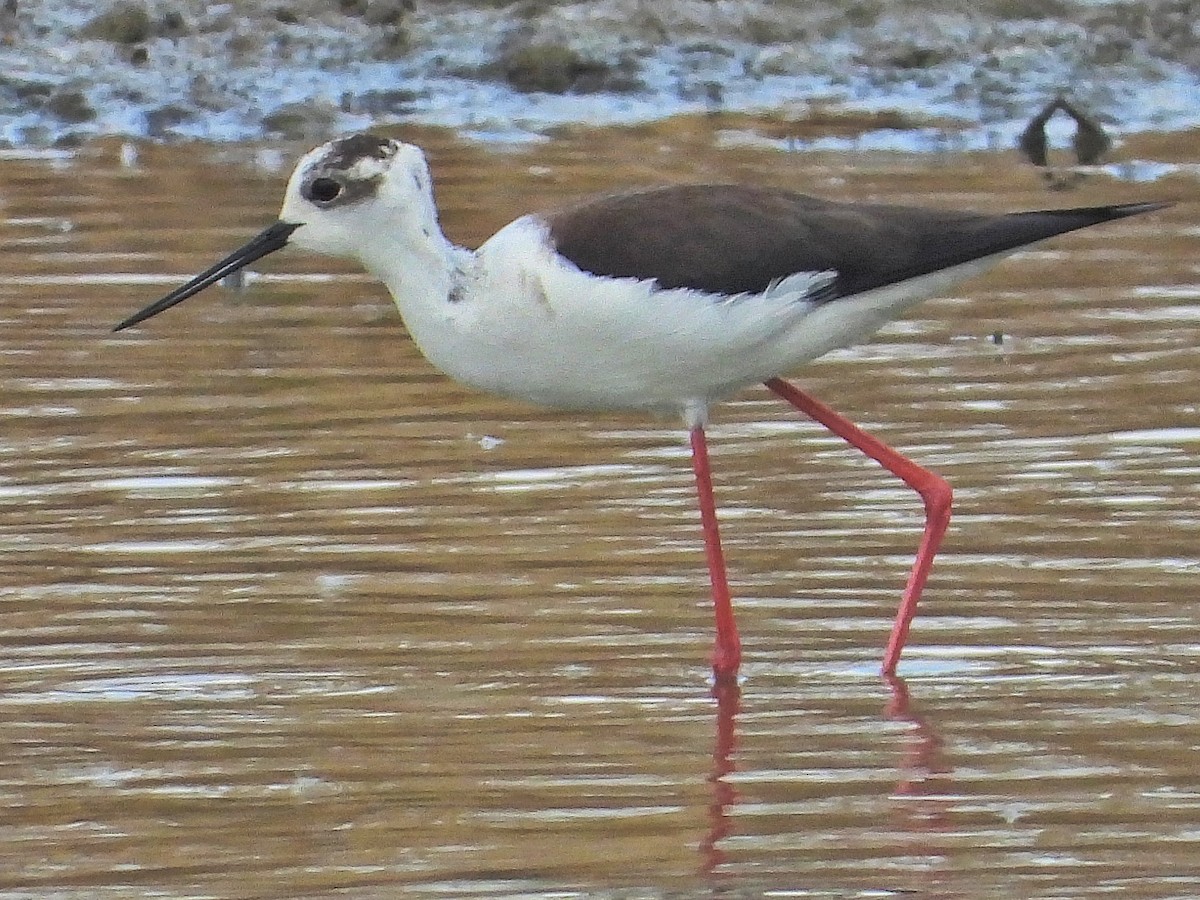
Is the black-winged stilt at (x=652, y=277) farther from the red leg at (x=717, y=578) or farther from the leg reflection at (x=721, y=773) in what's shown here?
the leg reflection at (x=721, y=773)

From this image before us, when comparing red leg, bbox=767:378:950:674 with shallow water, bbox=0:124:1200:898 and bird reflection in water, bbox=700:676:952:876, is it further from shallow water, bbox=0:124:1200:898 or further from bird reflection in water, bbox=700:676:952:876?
bird reflection in water, bbox=700:676:952:876

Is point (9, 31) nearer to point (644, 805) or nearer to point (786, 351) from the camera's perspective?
point (786, 351)

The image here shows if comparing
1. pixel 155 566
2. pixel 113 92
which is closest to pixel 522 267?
pixel 155 566

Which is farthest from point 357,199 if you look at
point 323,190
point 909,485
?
point 909,485

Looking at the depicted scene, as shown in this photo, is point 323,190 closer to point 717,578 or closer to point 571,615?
point 571,615

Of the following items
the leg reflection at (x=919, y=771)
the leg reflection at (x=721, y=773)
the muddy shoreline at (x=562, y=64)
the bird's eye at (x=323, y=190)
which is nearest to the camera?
the leg reflection at (x=721, y=773)

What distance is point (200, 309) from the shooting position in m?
8.81

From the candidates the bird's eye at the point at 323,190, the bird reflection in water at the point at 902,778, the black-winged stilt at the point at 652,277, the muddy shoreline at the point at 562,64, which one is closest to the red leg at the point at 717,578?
the black-winged stilt at the point at 652,277

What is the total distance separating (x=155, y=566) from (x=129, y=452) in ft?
3.20

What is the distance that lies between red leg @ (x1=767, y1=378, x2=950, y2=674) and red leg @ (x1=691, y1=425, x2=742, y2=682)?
0.29 m

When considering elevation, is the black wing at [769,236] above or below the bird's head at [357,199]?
below

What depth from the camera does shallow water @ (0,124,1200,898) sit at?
4598 millimetres

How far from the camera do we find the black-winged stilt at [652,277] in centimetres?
583

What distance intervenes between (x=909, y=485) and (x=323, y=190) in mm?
1411
